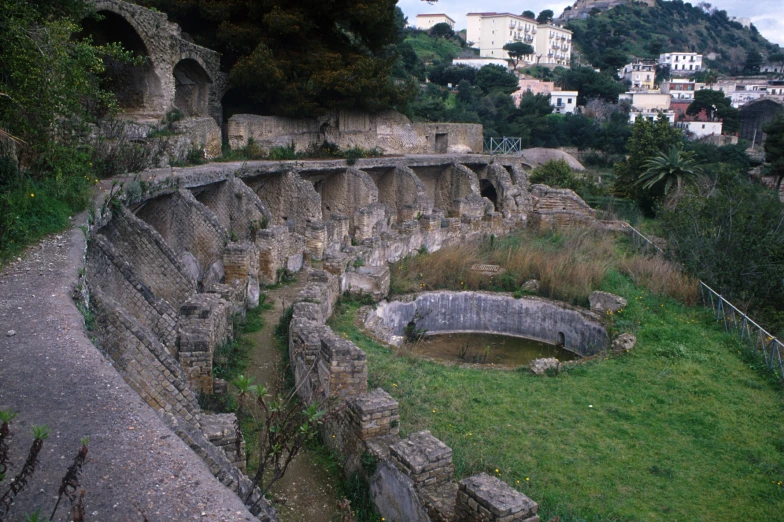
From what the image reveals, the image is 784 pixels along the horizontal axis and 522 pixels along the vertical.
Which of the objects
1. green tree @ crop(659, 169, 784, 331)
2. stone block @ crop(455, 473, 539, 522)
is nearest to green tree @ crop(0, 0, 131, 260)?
stone block @ crop(455, 473, 539, 522)

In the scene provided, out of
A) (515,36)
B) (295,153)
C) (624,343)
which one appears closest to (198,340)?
(624,343)

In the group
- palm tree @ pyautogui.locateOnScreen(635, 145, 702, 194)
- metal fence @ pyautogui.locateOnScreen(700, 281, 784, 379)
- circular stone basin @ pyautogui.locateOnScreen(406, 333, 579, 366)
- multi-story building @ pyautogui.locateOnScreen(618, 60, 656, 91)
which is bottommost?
circular stone basin @ pyautogui.locateOnScreen(406, 333, 579, 366)

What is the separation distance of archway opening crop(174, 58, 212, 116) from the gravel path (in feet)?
55.4

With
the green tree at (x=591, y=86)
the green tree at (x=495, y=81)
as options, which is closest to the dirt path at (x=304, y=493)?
the green tree at (x=495, y=81)

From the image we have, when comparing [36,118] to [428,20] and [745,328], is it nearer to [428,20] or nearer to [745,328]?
[745,328]

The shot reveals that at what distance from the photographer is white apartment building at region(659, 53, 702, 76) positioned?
338ft

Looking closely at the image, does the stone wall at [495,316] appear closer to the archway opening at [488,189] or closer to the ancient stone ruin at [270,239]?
the ancient stone ruin at [270,239]

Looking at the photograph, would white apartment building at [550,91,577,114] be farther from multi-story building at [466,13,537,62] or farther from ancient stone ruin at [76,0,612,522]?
ancient stone ruin at [76,0,612,522]

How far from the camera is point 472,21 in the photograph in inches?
4220

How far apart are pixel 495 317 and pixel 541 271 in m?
1.62

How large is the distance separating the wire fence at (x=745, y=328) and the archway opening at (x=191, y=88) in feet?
52.7

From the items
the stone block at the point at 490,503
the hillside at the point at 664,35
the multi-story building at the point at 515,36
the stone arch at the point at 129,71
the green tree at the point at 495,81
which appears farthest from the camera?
the hillside at the point at 664,35

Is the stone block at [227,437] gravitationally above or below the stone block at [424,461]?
above

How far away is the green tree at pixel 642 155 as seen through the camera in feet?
93.7
